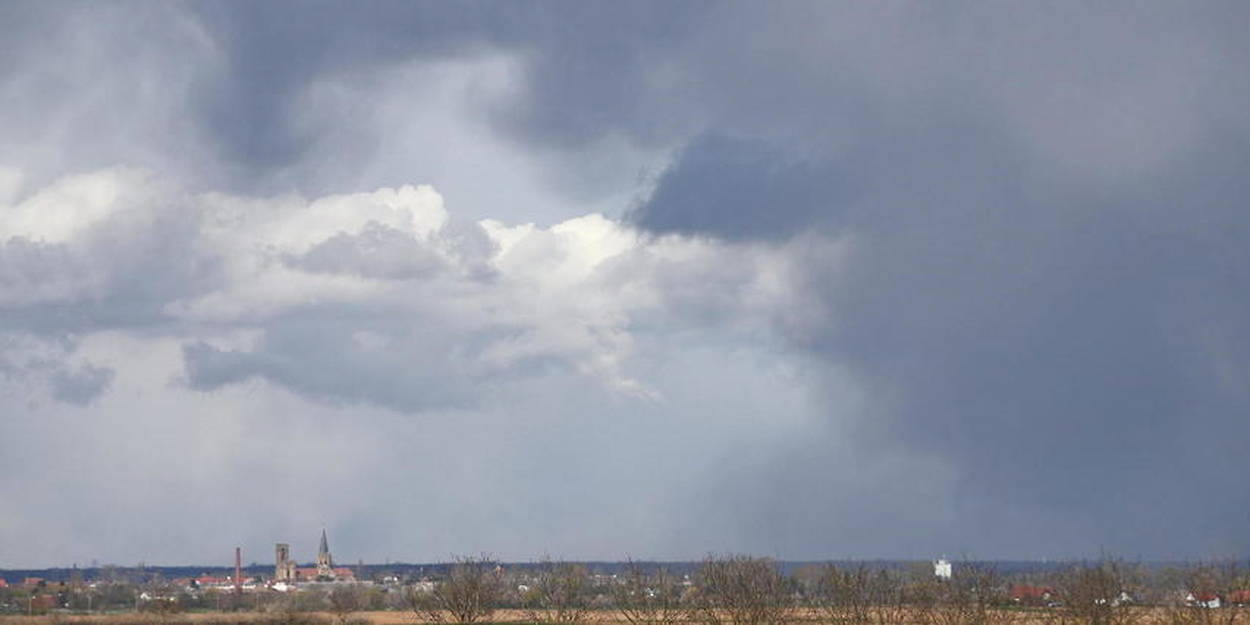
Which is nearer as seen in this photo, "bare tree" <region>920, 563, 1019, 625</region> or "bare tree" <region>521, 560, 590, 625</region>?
"bare tree" <region>920, 563, 1019, 625</region>

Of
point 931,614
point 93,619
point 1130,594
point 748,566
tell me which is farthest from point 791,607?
point 93,619

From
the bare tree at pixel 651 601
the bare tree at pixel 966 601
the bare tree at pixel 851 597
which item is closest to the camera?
the bare tree at pixel 966 601

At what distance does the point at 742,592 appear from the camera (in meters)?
103

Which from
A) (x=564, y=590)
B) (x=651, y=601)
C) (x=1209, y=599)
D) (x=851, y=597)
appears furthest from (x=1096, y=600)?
(x=564, y=590)

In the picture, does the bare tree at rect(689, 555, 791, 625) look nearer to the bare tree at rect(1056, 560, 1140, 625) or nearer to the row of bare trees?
the row of bare trees

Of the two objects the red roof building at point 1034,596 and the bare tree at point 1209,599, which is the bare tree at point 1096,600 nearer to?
the bare tree at point 1209,599

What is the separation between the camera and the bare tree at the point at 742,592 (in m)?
102

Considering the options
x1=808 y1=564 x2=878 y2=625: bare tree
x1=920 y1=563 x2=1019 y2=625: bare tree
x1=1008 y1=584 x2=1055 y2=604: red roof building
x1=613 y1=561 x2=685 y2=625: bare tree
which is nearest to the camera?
x1=920 y1=563 x2=1019 y2=625: bare tree

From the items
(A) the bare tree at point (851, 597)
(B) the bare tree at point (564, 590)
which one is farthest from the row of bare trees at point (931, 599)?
(B) the bare tree at point (564, 590)

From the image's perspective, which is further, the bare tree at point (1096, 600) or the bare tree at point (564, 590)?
the bare tree at point (564, 590)

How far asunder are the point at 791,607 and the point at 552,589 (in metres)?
50.5

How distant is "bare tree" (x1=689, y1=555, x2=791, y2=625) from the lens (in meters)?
102

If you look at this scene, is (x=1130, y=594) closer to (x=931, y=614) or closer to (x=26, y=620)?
(x=931, y=614)

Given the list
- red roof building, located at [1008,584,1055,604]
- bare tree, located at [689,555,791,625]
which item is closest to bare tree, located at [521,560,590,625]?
bare tree, located at [689,555,791,625]
